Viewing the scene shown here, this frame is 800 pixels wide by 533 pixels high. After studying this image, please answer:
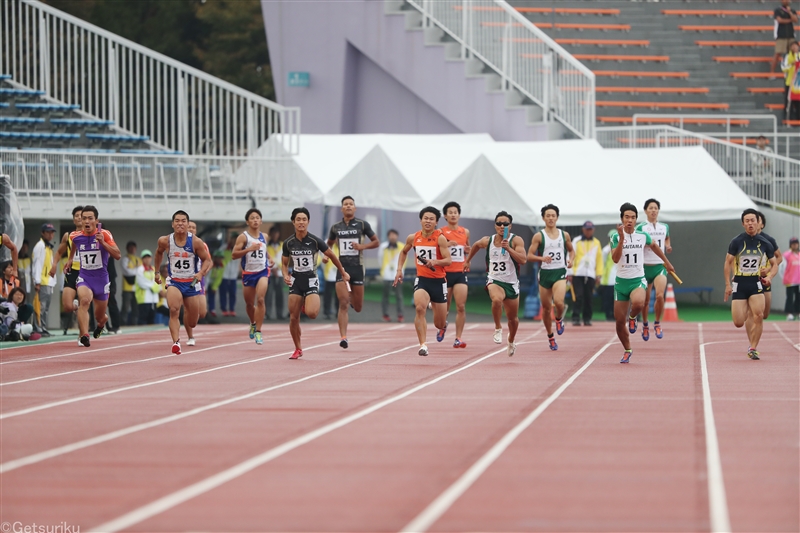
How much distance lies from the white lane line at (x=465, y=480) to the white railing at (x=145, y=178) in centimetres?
1757

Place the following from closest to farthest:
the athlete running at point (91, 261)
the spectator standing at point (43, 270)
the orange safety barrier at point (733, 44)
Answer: the athlete running at point (91, 261), the spectator standing at point (43, 270), the orange safety barrier at point (733, 44)

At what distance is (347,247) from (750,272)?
6313mm

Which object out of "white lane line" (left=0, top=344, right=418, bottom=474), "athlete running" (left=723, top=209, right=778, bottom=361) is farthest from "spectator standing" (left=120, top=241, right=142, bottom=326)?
"athlete running" (left=723, top=209, right=778, bottom=361)

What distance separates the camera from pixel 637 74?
40.0m

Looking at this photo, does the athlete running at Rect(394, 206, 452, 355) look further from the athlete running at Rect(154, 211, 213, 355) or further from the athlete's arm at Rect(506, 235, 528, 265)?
the athlete running at Rect(154, 211, 213, 355)

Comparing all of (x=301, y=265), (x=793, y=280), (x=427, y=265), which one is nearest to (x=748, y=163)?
(x=793, y=280)

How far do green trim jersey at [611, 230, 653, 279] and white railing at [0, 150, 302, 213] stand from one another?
13.2 metres

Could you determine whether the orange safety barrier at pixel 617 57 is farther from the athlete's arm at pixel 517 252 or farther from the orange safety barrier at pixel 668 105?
the athlete's arm at pixel 517 252

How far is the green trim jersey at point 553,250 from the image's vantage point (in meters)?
19.1

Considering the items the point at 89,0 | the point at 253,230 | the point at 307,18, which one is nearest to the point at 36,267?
the point at 253,230

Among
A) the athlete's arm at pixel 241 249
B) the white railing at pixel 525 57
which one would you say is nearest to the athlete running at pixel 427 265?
the athlete's arm at pixel 241 249

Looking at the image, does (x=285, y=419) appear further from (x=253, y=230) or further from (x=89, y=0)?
(x=89, y=0)

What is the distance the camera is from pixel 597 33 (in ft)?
137

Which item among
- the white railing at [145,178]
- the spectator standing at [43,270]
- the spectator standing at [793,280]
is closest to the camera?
the spectator standing at [43,270]
